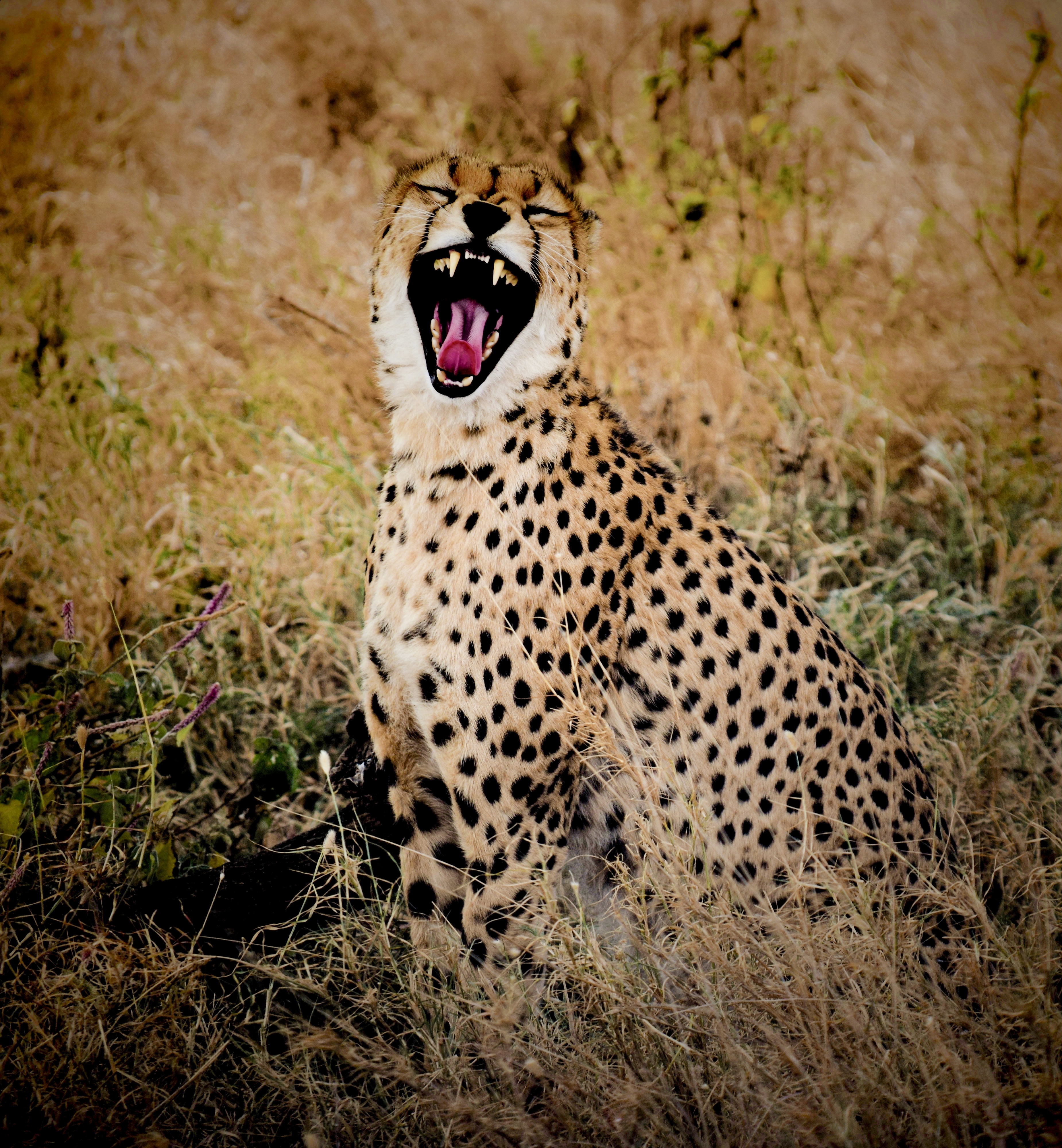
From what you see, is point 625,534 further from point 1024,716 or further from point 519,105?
point 519,105

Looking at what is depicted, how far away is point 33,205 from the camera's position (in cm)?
496

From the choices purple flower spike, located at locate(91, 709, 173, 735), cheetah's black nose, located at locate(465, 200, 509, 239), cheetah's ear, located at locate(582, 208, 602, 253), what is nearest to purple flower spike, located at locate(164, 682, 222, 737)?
purple flower spike, located at locate(91, 709, 173, 735)

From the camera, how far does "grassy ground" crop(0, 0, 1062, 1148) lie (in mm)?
1736

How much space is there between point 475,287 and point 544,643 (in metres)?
0.87

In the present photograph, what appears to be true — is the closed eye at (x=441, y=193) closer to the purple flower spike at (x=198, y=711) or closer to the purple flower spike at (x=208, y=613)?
the purple flower spike at (x=208, y=613)

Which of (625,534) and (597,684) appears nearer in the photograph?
(597,684)

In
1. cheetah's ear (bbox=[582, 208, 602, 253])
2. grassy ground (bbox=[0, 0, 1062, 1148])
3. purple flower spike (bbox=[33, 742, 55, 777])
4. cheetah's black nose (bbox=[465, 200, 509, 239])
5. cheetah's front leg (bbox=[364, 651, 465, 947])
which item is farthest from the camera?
cheetah's ear (bbox=[582, 208, 602, 253])

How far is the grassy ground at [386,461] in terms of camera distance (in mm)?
1736

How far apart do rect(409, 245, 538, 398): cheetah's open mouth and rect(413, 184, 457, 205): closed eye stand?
0.14 m

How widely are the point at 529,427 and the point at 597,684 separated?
642mm

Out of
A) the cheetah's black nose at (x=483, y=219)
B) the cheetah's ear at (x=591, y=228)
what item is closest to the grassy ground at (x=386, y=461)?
the cheetah's black nose at (x=483, y=219)

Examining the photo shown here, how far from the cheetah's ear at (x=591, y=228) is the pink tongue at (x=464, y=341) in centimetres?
36

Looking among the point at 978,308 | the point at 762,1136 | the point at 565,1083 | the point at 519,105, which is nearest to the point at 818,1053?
the point at 762,1136

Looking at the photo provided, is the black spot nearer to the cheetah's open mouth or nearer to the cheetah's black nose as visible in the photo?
the cheetah's open mouth
